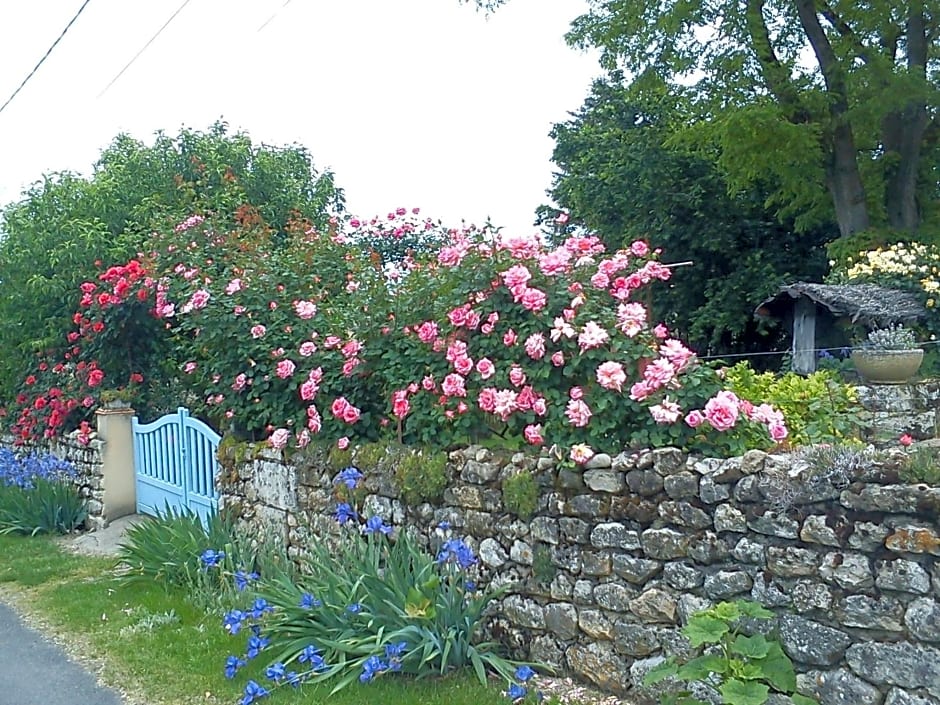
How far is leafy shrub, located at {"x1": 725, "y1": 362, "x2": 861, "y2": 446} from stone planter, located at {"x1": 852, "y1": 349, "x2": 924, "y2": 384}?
1.75 meters

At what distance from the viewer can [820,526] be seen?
3414 millimetres

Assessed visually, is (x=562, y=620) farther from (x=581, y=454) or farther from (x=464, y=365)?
(x=464, y=365)

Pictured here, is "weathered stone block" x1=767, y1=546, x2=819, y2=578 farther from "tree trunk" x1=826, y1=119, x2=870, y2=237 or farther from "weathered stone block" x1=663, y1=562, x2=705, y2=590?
"tree trunk" x1=826, y1=119, x2=870, y2=237

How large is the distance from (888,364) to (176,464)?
7048 mm

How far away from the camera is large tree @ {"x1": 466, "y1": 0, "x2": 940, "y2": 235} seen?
14586 millimetres

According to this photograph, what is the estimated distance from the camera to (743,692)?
3232mm

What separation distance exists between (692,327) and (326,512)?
14.2m

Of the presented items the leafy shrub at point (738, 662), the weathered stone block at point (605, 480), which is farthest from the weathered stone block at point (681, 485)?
the leafy shrub at point (738, 662)

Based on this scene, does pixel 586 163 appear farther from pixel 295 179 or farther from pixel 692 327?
pixel 295 179

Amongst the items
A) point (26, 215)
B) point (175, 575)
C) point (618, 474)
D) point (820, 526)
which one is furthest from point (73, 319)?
point (820, 526)

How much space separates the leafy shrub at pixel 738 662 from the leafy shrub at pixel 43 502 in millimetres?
7214

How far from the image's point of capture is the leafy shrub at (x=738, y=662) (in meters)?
3.25

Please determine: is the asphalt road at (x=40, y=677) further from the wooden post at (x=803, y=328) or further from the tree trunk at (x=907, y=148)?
the tree trunk at (x=907, y=148)

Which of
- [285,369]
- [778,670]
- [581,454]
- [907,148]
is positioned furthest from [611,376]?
[907,148]
